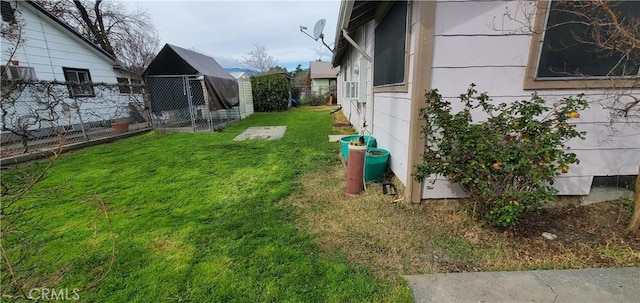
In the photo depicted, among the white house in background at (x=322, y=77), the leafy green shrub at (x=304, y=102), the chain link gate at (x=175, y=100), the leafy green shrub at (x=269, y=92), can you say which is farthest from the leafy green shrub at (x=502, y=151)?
the white house in background at (x=322, y=77)

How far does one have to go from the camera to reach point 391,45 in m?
3.67

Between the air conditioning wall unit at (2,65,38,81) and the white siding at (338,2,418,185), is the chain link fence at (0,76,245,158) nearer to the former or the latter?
the air conditioning wall unit at (2,65,38,81)

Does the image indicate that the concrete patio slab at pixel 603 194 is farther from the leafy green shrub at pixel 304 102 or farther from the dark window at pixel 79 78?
the leafy green shrub at pixel 304 102

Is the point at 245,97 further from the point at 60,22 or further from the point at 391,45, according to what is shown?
the point at 391,45

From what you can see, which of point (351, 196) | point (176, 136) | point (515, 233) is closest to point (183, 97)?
point (176, 136)

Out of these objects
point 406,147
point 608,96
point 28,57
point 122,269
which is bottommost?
point 122,269

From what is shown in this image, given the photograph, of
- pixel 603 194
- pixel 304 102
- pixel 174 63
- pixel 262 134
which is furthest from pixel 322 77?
pixel 603 194

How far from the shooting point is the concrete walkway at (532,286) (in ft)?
6.05

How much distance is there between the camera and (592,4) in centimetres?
241

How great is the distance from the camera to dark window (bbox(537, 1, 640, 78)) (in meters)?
2.48

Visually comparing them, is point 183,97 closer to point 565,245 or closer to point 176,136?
point 176,136

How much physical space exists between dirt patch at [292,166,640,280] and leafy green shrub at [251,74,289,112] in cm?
1331

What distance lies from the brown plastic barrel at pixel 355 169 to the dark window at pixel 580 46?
1.99 metres

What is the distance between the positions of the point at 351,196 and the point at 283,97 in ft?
44.7
